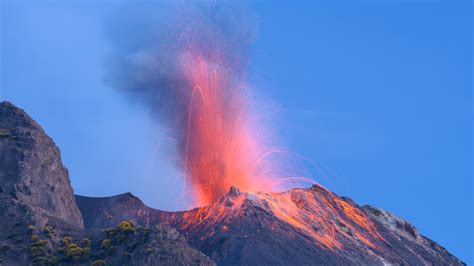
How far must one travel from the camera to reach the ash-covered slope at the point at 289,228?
111 m

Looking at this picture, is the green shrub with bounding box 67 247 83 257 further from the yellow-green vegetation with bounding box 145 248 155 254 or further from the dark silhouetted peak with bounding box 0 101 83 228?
the dark silhouetted peak with bounding box 0 101 83 228

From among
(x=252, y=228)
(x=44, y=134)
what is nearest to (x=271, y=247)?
(x=252, y=228)

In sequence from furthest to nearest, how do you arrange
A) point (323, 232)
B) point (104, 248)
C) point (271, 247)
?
point (323, 232) → point (271, 247) → point (104, 248)

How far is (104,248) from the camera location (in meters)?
95.5

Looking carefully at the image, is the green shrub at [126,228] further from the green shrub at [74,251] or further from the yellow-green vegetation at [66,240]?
the yellow-green vegetation at [66,240]

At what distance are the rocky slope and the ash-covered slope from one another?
14279mm

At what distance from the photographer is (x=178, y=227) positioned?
13225 cm

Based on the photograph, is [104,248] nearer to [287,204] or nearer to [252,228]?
[252,228]

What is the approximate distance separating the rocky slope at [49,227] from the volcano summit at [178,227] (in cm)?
12

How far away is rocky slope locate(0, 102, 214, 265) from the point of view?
9262 centimetres

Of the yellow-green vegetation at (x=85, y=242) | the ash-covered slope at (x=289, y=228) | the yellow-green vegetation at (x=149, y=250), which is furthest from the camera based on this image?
the ash-covered slope at (x=289, y=228)

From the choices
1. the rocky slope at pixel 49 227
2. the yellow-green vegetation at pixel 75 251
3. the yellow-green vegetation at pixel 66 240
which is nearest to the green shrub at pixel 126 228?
the rocky slope at pixel 49 227

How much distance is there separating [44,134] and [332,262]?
42.6 meters

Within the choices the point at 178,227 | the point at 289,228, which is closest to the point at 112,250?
the point at 289,228
